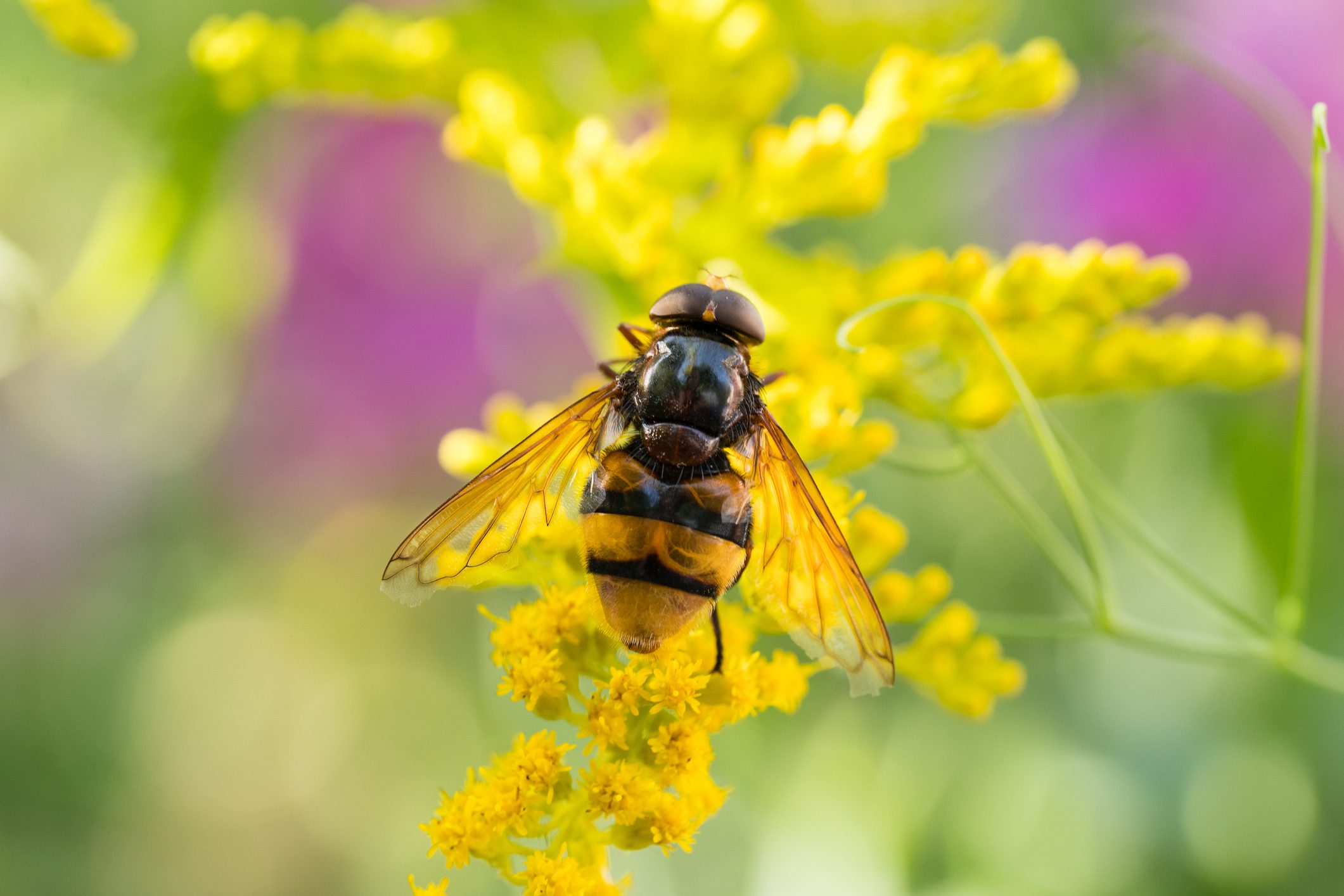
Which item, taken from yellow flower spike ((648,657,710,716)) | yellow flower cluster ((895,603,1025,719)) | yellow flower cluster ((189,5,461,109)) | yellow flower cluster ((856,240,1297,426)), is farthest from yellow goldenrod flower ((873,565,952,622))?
yellow flower cluster ((189,5,461,109))

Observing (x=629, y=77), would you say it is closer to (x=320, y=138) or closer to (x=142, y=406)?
(x=320, y=138)

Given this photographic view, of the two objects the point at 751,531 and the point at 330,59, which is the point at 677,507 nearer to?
the point at 751,531

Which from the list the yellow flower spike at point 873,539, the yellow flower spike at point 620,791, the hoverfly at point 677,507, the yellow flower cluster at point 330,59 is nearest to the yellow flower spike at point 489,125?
the yellow flower cluster at point 330,59

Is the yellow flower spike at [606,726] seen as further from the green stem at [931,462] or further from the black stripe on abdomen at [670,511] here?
the green stem at [931,462]

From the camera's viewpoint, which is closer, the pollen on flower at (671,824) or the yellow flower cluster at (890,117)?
the pollen on flower at (671,824)

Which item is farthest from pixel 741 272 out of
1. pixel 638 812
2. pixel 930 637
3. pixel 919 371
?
pixel 638 812

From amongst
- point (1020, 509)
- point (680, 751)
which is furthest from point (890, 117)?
point (680, 751)

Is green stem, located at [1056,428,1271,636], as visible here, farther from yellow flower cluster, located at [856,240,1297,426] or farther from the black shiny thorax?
the black shiny thorax
